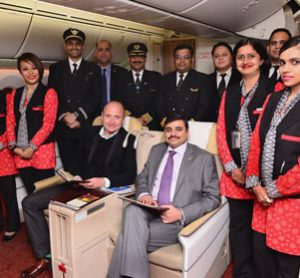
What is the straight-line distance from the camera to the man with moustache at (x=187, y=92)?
3205 mm

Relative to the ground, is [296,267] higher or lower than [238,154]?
lower

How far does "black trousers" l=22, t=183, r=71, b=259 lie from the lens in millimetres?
2678

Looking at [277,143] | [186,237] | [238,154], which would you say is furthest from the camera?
[238,154]

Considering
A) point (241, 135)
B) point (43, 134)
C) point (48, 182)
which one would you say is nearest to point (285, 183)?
point (241, 135)

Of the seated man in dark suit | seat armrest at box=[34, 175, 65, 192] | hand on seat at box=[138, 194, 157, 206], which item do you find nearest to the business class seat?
hand on seat at box=[138, 194, 157, 206]

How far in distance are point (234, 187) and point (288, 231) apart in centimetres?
56

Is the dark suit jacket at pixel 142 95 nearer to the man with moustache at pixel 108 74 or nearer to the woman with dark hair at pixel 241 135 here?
the man with moustache at pixel 108 74

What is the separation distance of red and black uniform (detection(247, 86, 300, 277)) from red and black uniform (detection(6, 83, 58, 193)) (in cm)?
182

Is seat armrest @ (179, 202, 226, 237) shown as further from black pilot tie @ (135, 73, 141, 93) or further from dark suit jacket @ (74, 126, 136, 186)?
black pilot tie @ (135, 73, 141, 93)

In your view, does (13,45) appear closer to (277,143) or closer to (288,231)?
(277,143)

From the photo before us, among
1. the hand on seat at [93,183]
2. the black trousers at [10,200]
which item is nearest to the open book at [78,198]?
the hand on seat at [93,183]

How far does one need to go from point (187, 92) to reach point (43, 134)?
137cm

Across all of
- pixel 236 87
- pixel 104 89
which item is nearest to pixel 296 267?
pixel 236 87

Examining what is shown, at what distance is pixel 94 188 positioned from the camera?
2.56m
